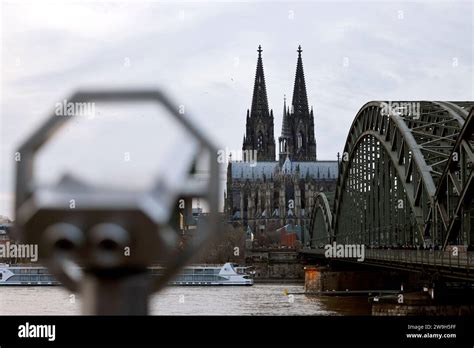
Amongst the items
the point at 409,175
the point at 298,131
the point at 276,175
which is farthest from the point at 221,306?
the point at 298,131

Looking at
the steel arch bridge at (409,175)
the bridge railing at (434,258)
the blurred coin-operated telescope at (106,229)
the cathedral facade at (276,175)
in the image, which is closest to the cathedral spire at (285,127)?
the cathedral facade at (276,175)

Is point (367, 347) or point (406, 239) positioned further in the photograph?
point (406, 239)

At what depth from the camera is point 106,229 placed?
0.93m

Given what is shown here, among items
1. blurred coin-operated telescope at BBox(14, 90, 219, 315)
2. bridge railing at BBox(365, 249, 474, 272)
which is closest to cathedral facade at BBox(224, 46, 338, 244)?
bridge railing at BBox(365, 249, 474, 272)

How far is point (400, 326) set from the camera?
8844 mm

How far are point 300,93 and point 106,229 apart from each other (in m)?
125

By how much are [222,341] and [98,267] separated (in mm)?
8297

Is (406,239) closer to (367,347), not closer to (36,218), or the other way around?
(367,347)

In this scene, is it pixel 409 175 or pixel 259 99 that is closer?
pixel 409 175

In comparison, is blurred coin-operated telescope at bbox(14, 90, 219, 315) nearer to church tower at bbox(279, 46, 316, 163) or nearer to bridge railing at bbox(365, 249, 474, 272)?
bridge railing at bbox(365, 249, 474, 272)

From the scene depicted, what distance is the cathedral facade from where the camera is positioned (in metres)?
103

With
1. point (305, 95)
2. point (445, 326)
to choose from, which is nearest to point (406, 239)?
point (445, 326)

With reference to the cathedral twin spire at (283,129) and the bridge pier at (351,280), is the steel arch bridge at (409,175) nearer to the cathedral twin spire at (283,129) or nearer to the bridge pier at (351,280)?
the bridge pier at (351,280)

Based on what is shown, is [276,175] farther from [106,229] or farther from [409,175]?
[106,229]
